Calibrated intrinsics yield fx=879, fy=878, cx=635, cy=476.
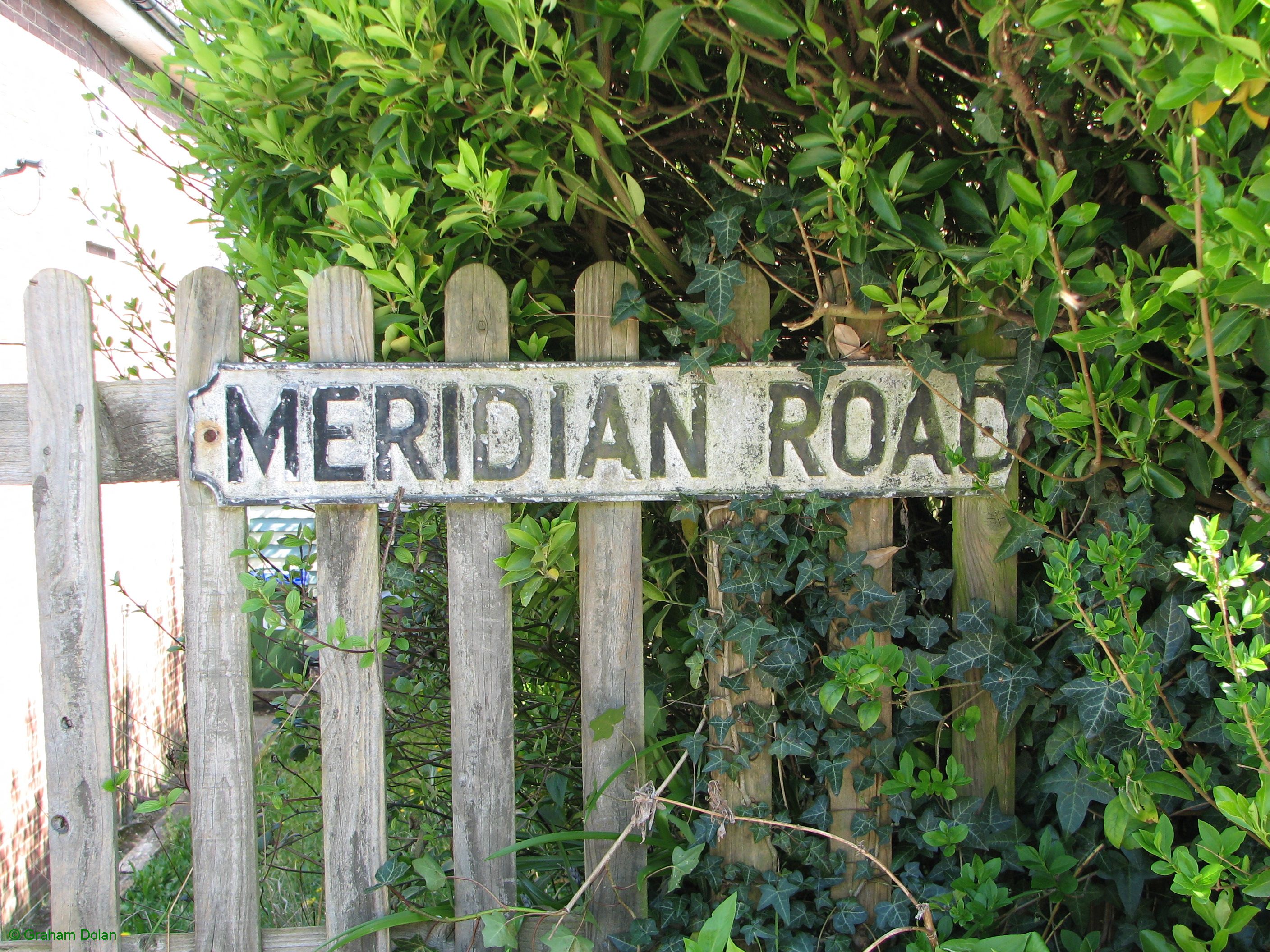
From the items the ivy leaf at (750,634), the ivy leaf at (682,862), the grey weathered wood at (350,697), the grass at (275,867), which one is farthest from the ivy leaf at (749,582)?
the grass at (275,867)

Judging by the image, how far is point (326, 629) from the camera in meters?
1.77

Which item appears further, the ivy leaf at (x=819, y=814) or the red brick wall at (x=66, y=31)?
the red brick wall at (x=66, y=31)

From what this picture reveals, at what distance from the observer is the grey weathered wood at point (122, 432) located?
178cm

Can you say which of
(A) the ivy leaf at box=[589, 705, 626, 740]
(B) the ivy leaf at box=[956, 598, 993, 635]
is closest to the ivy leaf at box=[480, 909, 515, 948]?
(A) the ivy leaf at box=[589, 705, 626, 740]

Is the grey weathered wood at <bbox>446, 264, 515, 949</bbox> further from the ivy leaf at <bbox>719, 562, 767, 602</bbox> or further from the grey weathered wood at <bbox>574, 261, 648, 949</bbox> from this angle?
the ivy leaf at <bbox>719, 562, 767, 602</bbox>

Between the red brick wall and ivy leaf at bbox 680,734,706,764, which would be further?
the red brick wall

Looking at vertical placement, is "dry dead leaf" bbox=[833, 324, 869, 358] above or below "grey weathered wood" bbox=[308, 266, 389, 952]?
above

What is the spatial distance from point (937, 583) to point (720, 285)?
740 millimetres

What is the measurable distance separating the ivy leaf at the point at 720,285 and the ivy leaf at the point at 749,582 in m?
0.50

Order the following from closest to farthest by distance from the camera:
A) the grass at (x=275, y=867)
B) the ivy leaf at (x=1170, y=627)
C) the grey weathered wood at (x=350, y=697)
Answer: the ivy leaf at (x=1170, y=627) < the grey weathered wood at (x=350, y=697) < the grass at (x=275, y=867)

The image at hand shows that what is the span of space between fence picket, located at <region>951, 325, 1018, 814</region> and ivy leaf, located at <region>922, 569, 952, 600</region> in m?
0.04

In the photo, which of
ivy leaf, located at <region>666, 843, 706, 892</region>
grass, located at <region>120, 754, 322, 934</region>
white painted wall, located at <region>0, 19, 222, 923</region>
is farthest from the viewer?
white painted wall, located at <region>0, 19, 222, 923</region>

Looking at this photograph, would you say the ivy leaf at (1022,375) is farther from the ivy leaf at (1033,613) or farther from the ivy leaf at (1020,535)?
the ivy leaf at (1033,613)

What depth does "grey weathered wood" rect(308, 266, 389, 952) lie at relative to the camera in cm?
176
